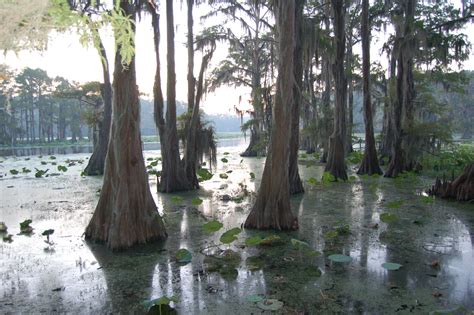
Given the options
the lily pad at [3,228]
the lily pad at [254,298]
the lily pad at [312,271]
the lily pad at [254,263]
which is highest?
the lily pad at [3,228]

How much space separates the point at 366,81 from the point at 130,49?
14.0 meters

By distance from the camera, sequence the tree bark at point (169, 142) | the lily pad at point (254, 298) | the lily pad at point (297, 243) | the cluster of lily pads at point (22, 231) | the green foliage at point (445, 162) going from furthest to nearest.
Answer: the green foliage at point (445, 162), the tree bark at point (169, 142), the cluster of lily pads at point (22, 231), the lily pad at point (297, 243), the lily pad at point (254, 298)

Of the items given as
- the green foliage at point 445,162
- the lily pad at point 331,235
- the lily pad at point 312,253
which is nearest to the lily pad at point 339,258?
the lily pad at point 312,253

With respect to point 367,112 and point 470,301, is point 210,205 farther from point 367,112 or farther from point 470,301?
point 367,112

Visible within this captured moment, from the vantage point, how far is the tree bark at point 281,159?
6281mm

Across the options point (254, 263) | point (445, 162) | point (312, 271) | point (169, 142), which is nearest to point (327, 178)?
point (169, 142)

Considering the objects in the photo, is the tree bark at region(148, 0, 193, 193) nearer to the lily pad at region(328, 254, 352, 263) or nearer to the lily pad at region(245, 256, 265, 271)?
the lily pad at region(245, 256, 265, 271)

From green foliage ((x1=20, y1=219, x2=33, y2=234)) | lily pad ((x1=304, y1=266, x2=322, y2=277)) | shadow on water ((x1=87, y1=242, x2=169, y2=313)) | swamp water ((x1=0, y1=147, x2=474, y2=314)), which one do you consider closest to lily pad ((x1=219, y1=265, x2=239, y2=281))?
swamp water ((x1=0, y1=147, x2=474, y2=314))

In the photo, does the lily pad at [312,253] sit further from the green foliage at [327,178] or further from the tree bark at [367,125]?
the tree bark at [367,125]

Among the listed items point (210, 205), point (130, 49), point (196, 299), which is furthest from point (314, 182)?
point (130, 49)

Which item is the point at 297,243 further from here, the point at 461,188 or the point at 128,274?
the point at 461,188

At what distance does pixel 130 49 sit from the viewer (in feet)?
5.75

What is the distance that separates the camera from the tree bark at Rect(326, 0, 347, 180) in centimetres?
1252

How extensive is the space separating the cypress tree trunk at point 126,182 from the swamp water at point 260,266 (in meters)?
0.28
